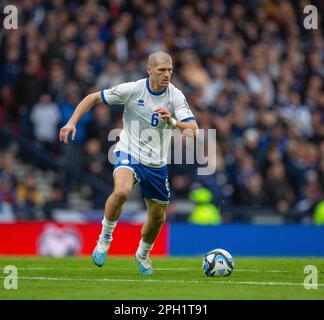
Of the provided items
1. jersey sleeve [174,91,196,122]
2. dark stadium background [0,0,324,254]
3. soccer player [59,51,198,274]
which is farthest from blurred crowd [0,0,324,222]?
jersey sleeve [174,91,196,122]

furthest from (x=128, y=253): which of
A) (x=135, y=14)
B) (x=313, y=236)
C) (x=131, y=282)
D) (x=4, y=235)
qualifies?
(x=131, y=282)

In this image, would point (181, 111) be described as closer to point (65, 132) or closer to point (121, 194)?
point (121, 194)

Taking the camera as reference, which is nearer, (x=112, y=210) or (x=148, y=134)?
(x=112, y=210)

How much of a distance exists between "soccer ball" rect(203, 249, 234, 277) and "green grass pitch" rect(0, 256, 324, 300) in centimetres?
12

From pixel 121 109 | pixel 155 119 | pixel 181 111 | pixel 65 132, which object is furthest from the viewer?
pixel 121 109

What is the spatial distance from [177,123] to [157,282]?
6.29 feet

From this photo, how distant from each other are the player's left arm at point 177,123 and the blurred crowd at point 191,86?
8297mm

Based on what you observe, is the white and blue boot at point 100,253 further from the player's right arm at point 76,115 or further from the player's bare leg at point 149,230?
the player's right arm at point 76,115

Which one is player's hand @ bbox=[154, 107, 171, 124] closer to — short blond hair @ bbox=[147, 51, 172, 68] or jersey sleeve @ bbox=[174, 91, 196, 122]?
jersey sleeve @ bbox=[174, 91, 196, 122]

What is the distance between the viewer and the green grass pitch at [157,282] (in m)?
9.95

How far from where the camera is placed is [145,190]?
487 inches

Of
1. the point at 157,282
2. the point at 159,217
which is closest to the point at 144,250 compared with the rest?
the point at 159,217

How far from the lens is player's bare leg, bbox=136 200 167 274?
1238 centimetres

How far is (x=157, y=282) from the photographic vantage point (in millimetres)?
11289
